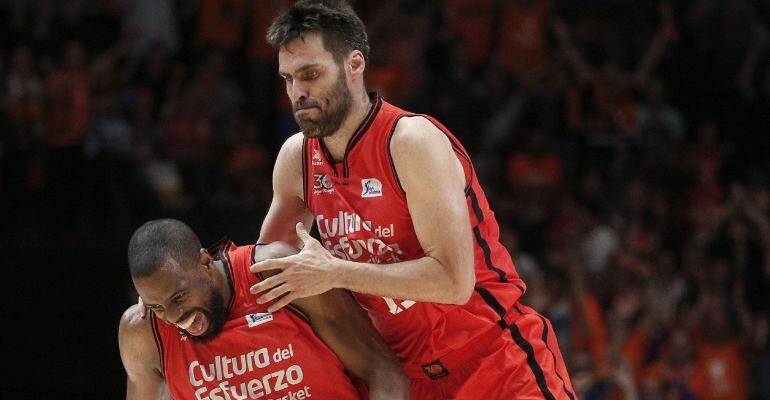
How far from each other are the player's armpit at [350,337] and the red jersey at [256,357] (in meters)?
0.05

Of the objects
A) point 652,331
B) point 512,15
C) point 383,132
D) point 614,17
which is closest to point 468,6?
point 512,15

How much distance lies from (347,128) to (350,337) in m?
0.80

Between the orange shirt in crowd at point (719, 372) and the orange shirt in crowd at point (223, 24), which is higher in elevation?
the orange shirt in crowd at point (223, 24)

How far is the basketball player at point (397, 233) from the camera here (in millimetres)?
3965

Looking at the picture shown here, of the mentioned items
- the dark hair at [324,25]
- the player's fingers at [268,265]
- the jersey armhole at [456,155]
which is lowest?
the player's fingers at [268,265]

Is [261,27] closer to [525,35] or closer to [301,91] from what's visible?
[525,35]

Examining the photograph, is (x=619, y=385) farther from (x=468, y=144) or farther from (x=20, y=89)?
(x=20, y=89)

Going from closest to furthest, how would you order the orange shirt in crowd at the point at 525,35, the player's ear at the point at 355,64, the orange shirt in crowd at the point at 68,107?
1. the player's ear at the point at 355,64
2. the orange shirt in crowd at the point at 68,107
3. the orange shirt in crowd at the point at 525,35

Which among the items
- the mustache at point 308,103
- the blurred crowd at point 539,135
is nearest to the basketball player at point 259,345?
the mustache at point 308,103

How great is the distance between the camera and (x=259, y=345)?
430cm

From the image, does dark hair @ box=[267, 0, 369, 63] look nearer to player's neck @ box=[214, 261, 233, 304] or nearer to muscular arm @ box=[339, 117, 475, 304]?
muscular arm @ box=[339, 117, 475, 304]

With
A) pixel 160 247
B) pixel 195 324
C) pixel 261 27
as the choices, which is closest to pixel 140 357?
pixel 195 324

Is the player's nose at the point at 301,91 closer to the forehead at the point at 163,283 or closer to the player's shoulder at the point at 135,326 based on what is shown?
the forehead at the point at 163,283

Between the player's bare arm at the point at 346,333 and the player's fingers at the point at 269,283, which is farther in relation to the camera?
the player's bare arm at the point at 346,333
